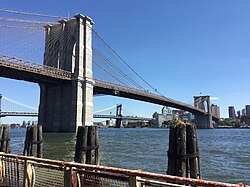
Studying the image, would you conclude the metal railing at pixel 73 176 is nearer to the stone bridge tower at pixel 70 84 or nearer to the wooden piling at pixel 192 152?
the wooden piling at pixel 192 152

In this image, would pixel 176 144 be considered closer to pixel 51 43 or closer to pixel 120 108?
pixel 51 43

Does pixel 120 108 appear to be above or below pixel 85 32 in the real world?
below

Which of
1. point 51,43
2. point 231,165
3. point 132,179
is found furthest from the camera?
point 51,43

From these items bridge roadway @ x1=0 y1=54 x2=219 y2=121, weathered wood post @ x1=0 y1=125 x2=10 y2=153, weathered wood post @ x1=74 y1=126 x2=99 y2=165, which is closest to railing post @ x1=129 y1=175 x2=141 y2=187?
weathered wood post @ x1=74 y1=126 x2=99 y2=165

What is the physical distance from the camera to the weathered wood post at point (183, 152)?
221 inches

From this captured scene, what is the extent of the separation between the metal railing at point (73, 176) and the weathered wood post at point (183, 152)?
204 centimetres

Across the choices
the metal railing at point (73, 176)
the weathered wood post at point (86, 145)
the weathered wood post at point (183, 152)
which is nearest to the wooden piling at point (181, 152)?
the weathered wood post at point (183, 152)

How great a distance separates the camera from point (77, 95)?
42188mm

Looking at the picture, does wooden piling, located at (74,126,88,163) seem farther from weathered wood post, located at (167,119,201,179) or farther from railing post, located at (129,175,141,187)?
railing post, located at (129,175,141,187)

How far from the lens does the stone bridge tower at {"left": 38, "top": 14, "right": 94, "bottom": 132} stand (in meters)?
42.2

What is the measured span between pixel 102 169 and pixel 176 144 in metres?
2.58

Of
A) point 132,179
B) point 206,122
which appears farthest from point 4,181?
point 206,122

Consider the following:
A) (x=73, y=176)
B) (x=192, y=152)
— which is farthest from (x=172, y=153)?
(x=73, y=176)

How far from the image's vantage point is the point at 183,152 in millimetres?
5633
